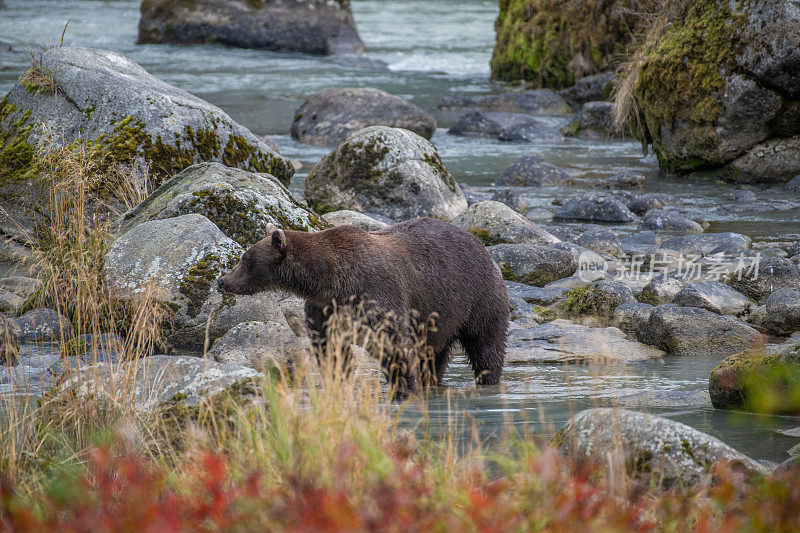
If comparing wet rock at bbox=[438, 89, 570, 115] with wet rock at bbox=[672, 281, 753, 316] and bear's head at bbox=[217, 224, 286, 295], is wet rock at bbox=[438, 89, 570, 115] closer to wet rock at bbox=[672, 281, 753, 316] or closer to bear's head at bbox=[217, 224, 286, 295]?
wet rock at bbox=[672, 281, 753, 316]

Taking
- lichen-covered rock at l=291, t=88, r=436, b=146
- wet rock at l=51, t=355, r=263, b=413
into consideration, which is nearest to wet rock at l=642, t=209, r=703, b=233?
lichen-covered rock at l=291, t=88, r=436, b=146

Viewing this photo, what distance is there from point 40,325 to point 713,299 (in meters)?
6.92

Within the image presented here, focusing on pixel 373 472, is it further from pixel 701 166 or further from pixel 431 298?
pixel 701 166

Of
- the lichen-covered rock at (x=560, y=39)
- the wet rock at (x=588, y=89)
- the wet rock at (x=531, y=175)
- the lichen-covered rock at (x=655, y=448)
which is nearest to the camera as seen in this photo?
the lichen-covered rock at (x=655, y=448)

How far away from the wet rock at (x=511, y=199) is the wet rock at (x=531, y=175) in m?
1.51

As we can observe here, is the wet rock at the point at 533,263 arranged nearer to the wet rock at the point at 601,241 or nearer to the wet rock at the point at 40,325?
the wet rock at the point at 601,241

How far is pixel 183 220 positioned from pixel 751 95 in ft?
35.8

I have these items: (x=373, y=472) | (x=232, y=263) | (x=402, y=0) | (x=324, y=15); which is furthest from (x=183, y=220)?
(x=402, y=0)

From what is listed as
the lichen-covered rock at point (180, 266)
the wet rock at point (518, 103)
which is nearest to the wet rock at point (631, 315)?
the lichen-covered rock at point (180, 266)

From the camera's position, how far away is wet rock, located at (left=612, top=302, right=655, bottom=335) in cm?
907

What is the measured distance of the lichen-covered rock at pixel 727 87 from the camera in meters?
14.6

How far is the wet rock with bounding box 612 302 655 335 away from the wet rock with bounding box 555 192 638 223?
15.8 feet

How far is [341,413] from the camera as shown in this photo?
13.8 ft

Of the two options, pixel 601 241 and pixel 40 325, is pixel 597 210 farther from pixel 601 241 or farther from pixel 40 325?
pixel 40 325
